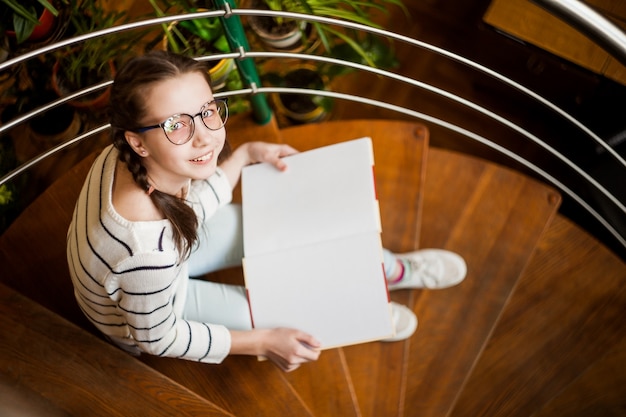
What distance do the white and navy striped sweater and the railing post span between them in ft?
1.30

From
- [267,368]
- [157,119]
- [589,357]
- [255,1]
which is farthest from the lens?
[255,1]

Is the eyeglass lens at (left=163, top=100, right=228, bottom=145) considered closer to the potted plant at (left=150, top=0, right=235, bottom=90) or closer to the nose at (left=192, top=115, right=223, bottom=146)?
the nose at (left=192, top=115, right=223, bottom=146)

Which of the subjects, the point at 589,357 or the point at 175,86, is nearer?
the point at 175,86

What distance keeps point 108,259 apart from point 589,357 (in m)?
1.35

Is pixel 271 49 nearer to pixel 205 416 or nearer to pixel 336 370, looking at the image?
pixel 336 370

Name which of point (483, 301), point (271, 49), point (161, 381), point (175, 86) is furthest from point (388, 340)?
point (271, 49)

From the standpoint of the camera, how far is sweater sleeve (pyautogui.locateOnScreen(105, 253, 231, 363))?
3.61 feet

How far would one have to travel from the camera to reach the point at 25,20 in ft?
5.80

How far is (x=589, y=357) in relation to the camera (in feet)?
5.74

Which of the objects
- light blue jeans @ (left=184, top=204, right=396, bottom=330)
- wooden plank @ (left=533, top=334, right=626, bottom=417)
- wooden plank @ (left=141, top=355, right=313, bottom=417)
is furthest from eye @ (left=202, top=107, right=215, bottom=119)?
wooden plank @ (left=533, top=334, right=626, bottom=417)

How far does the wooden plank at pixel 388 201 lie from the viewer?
5.24 ft

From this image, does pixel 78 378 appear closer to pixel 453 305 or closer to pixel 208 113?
pixel 208 113

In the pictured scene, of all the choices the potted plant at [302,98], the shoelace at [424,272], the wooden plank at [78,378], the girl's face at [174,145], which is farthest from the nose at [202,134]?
the potted plant at [302,98]

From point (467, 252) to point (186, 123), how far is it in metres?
1.06
